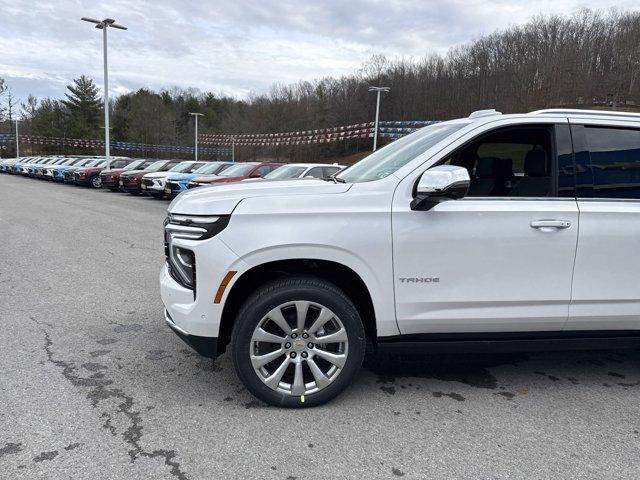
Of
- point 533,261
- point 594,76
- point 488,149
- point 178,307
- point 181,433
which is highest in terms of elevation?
point 594,76

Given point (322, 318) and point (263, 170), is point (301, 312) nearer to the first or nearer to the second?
point (322, 318)

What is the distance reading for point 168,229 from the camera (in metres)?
3.35

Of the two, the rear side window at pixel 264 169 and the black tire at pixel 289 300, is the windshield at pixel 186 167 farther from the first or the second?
the black tire at pixel 289 300

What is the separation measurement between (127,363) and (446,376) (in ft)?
8.11

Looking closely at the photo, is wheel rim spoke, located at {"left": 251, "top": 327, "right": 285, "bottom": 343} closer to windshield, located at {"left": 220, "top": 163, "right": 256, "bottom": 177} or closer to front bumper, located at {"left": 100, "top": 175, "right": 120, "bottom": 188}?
windshield, located at {"left": 220, "top": 163, "right": 256, "bottom": 177}

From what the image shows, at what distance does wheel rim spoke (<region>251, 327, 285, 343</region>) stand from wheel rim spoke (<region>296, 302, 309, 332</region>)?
0.15 metres

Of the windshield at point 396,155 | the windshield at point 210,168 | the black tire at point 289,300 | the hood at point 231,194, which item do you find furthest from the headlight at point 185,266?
the windshield at point 210,168

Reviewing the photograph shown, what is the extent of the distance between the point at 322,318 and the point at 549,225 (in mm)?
1595

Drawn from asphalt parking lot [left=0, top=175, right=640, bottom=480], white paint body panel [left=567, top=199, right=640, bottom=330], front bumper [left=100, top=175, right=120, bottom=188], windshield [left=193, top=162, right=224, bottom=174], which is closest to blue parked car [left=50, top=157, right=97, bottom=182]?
front bumper [left=100, top=175, right=120, bottom=188]

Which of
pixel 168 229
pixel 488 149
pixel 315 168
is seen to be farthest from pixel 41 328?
pixel 315 168

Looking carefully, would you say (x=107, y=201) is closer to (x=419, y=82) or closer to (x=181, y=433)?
(x=181, y=433)

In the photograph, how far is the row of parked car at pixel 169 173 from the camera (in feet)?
46.1

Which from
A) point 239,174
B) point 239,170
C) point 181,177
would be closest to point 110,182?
point 181,177

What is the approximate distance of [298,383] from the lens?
318cm
